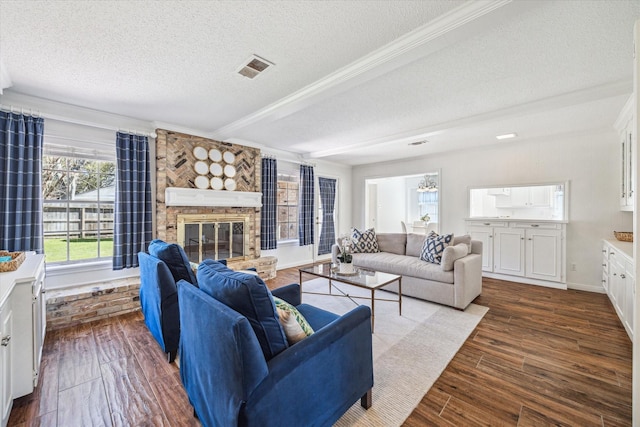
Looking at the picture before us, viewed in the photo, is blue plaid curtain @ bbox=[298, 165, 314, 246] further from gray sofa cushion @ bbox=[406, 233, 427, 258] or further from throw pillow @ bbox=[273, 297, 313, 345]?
throw pillow @ bbox=[273, 297, 313, 345]

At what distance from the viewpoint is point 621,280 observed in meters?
2.88

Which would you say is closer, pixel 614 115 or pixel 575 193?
pixel 614 115

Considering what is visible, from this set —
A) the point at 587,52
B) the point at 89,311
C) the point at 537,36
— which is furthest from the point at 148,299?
the point at 587,52

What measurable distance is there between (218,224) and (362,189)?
12.7 ft

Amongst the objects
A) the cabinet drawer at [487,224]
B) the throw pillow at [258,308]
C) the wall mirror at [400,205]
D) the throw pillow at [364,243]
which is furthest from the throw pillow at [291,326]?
the wall mirror at [400,205]

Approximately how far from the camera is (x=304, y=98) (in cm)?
285

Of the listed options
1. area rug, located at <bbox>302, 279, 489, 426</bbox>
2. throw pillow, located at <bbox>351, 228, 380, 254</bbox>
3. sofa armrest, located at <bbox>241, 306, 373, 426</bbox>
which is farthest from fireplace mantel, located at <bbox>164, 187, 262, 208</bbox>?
sofa armrest, located at <bbox>241, 306, 373, 426</bbox>

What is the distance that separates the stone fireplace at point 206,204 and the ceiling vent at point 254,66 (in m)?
2.11

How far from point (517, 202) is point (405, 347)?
4.52 meters

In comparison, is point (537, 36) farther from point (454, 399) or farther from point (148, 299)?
point (148, 299)

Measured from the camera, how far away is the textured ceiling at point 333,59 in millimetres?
1715

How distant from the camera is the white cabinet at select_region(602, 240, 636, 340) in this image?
8.27 ft

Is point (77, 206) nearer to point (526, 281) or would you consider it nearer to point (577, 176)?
point (526, 281)

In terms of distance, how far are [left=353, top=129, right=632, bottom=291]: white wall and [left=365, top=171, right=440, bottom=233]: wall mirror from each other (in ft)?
10.00
